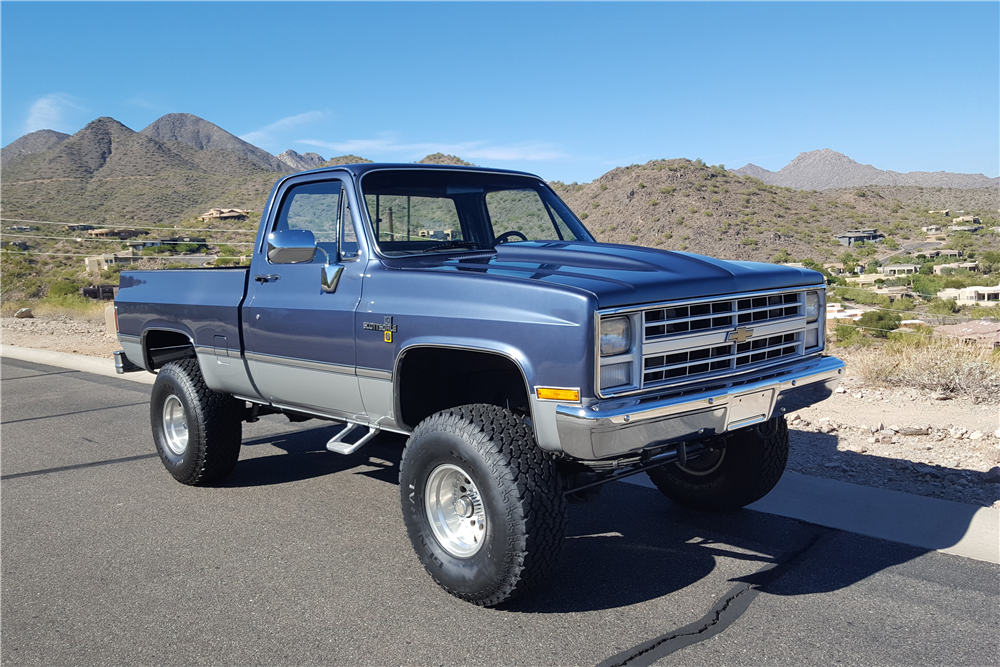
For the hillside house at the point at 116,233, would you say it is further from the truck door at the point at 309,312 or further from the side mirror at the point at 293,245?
the side mirror at the point at 293,245

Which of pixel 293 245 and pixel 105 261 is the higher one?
pixel 293 245

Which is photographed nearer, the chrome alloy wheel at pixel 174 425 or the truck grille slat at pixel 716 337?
the truck grille slat at pixel 716 337

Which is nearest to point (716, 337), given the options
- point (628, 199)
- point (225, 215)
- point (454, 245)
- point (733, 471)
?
point (733, 471)

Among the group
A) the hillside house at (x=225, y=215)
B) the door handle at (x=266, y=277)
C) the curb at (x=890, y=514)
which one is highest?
the hillside house at (x=225, y=215)

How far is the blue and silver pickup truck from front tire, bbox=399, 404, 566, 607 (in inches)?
0.4

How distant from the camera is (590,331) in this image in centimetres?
338

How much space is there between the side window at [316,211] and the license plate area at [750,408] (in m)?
2.39

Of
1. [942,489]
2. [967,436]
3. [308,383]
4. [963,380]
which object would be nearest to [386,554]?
[308,383]

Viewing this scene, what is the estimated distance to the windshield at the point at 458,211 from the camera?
4836 millimetres

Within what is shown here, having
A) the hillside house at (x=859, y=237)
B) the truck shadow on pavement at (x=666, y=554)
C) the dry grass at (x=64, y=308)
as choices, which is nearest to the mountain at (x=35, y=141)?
the dry grass at (x=64, y=308)

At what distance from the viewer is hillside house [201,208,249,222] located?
50.2 meters

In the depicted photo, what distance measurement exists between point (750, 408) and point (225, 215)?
5089 centimetres

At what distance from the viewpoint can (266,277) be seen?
5.21 meters

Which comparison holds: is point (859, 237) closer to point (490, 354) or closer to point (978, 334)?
point (978, 334)
